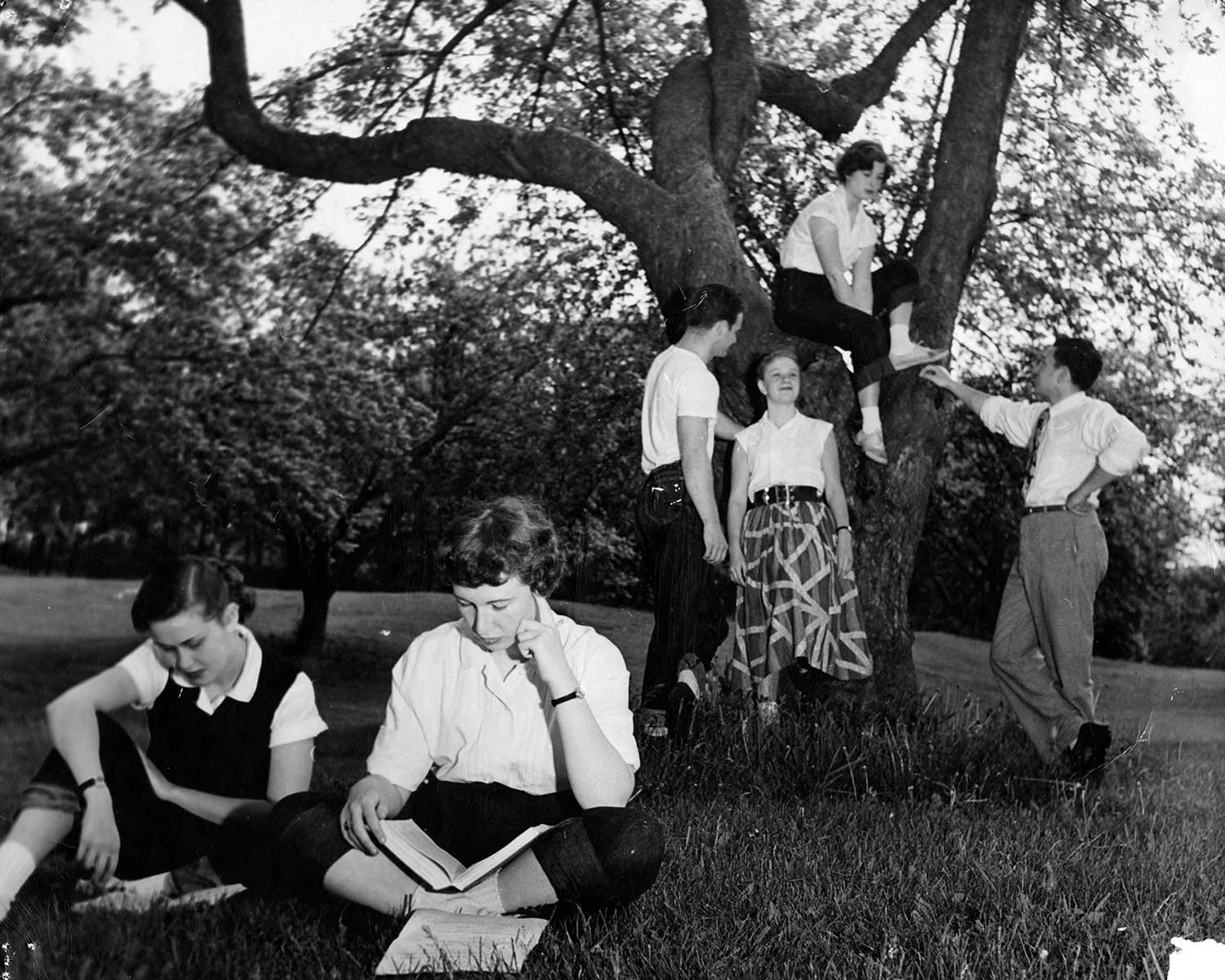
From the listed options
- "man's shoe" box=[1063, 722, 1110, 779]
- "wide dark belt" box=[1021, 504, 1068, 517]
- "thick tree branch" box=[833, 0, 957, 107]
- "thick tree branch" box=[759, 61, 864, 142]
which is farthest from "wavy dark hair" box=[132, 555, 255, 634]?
"thick tree branch" box=[833, 0, 957, 107]

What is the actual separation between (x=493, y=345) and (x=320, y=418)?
1.28 metres

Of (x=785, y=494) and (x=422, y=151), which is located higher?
(x=422, y=151)

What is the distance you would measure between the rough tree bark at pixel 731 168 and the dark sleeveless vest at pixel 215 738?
297 centimetres

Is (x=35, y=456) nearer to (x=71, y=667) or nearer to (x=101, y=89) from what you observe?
(x=71, y=667)

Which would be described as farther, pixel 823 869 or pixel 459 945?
pixel 823 869

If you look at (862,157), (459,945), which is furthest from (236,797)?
(862,157)

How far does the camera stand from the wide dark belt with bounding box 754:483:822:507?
17.3 feet

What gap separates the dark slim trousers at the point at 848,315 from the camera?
5.77m

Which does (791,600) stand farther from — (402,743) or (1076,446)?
(402,743)

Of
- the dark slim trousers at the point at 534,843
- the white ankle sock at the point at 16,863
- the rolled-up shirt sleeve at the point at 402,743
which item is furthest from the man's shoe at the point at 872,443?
the white ankle sock at the point at 16,863

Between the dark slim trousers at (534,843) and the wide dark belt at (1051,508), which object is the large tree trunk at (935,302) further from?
the dark slim trousers at (534,843)

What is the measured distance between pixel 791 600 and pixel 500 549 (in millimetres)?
2454

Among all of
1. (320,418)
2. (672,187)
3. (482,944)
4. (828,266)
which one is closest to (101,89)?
(320,418)

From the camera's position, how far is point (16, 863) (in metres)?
3.28
